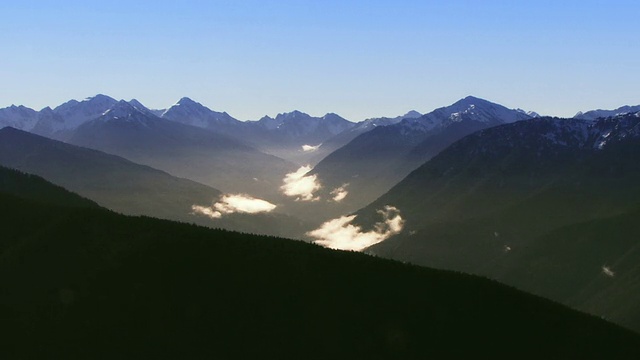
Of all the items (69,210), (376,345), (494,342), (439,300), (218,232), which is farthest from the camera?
(69,210)

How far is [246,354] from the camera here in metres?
104

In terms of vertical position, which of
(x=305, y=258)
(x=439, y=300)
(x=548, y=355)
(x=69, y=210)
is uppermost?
(x=69, y=210)

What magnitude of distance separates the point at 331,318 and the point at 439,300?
932 inches

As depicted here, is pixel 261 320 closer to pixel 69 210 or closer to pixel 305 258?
pixel 305 258

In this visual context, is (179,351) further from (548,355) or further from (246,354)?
(548,355)

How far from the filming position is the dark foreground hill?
10675 cm

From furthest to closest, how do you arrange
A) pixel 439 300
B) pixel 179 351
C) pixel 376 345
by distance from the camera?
pixel 439 300
pixel 376 345
pixel 179 351

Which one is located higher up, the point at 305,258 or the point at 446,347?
the point at 305,258

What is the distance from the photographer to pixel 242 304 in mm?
115938

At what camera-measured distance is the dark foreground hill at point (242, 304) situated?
10675 centimetres

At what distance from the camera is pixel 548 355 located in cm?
11800

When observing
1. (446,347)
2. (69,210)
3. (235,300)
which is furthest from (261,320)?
(69,210)

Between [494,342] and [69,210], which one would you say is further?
[69,210]

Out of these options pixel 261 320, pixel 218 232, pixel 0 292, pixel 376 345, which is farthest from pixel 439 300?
pixel 0 292
